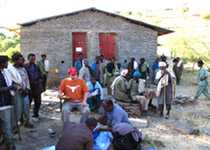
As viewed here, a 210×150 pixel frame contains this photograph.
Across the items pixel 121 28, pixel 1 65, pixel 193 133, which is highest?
pixel 121 28

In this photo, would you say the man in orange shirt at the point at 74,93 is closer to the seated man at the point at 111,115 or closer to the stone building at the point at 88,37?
the seated man at the point at 111,115

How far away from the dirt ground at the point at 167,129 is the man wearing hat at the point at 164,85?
527 millimetres

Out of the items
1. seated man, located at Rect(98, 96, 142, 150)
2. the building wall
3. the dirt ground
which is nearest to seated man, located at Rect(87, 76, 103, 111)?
the dirt ground

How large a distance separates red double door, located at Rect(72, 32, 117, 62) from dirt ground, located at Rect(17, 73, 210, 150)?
4.65 m

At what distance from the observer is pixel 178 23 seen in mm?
38250

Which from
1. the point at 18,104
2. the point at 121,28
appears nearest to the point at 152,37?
the point at 121,28

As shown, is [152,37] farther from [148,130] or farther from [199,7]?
[199,7]

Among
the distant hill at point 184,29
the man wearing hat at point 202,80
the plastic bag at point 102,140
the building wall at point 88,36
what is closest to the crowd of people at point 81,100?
the plastic bag at point 102,140

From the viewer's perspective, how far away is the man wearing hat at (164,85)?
11519 millimetres

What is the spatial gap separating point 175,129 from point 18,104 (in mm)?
4250

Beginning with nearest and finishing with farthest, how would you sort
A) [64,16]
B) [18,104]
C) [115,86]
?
[18,104]
[115,86]
[64,16]

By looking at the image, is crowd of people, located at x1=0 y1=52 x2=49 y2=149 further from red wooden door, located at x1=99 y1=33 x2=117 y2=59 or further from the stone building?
red wooden door, located at x1=99 y1=33 x2=117 y2=59

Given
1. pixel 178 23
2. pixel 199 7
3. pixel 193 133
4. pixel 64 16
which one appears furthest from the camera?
pixel 199 7

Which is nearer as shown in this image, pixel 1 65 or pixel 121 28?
pixel 1 65
